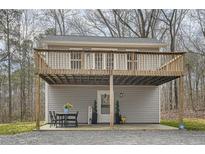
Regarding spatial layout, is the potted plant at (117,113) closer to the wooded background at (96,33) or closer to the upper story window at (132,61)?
the upper story window at (132,61)

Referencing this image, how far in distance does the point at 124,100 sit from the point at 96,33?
13.4m

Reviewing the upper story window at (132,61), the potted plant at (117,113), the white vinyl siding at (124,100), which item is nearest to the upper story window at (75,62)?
the white vinyl siding at (124,100)

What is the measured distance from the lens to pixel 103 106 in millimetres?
19016

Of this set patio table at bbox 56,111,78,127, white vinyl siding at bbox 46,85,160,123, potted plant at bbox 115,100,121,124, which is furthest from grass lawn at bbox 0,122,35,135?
potted plant at bbox 115,100,121,124

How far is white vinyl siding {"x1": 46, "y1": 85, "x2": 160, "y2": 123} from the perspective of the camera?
61.9 ft

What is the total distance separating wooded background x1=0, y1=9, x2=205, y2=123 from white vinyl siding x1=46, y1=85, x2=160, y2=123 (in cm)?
839

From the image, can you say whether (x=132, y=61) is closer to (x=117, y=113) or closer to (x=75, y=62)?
(x=75, y=62)

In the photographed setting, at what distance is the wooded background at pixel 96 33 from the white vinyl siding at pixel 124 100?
8386 mm

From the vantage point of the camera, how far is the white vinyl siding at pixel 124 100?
1888 cm

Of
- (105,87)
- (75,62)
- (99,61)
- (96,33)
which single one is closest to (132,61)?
(99,61)

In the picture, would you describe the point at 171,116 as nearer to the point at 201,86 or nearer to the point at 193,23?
the point at 201,86

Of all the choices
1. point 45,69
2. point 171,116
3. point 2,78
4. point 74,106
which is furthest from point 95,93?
point 2,78

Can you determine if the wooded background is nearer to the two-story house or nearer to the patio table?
the two-story house
